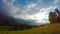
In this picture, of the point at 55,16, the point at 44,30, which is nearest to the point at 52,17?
the point at 55,16

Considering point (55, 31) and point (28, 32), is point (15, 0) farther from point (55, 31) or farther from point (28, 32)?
point (55, 31)

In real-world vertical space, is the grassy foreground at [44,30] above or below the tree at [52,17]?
below

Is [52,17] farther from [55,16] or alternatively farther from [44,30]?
[44,30]

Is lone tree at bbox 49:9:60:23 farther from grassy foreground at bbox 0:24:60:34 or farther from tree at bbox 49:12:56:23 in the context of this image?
grassy foreground at bbox 0:24:60:34

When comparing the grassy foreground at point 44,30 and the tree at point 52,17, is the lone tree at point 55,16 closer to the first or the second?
the tree at point 52,17

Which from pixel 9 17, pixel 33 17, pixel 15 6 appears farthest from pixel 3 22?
pixel 33 17

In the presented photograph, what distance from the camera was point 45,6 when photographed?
12.9 feet

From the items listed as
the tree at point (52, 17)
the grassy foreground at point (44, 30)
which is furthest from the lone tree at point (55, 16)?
the grassy foreground at point (44, 30)

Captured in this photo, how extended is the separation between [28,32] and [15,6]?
0.71 metres


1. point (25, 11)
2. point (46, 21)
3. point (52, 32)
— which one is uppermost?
point (25, 11)

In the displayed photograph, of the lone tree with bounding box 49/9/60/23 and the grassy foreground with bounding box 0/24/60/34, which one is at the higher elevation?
the lone tree with bounding box 49/9/60/23

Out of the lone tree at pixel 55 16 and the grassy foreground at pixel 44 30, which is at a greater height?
the lone tree at pixel 55 16

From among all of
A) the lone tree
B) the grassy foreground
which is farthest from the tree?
the grassy foreground

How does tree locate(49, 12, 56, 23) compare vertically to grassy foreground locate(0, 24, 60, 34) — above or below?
above
